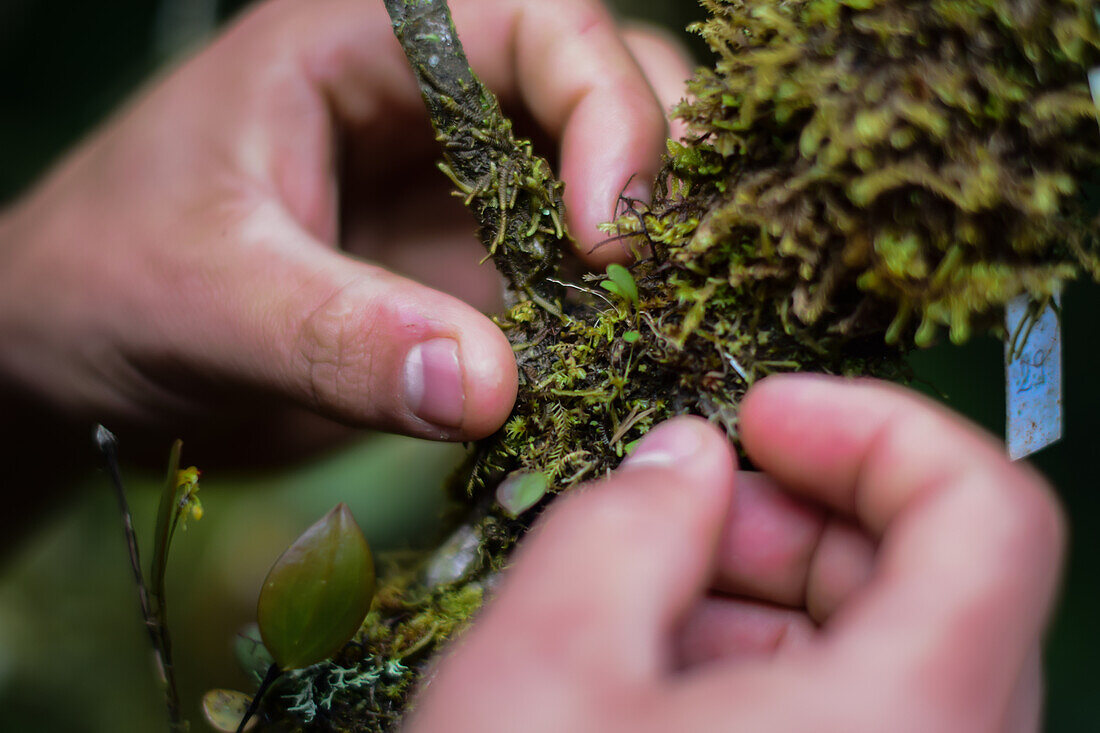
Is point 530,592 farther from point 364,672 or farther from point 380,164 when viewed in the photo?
point 380,164

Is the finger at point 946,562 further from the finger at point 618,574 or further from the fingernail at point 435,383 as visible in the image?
the fingernail at point 435,383

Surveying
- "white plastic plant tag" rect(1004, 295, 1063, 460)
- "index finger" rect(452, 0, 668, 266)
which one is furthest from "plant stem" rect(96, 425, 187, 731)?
"white plastic plant tag" rect(1004, 295, 1063, 460)

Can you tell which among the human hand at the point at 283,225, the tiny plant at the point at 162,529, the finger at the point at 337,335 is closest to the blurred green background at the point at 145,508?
the human hand at the point at 283,225

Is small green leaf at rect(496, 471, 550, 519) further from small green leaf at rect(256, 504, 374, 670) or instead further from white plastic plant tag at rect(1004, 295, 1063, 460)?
white plastic plant tag at rect(1004, 295, 1063, 460)

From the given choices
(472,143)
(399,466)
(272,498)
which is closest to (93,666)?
(272,498)

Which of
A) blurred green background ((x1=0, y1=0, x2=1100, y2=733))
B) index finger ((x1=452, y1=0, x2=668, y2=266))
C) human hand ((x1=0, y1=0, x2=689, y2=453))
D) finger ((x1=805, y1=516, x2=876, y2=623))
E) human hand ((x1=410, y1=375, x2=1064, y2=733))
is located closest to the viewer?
human hand ((x1=410, y1=375, x2=1064, y2=733))
